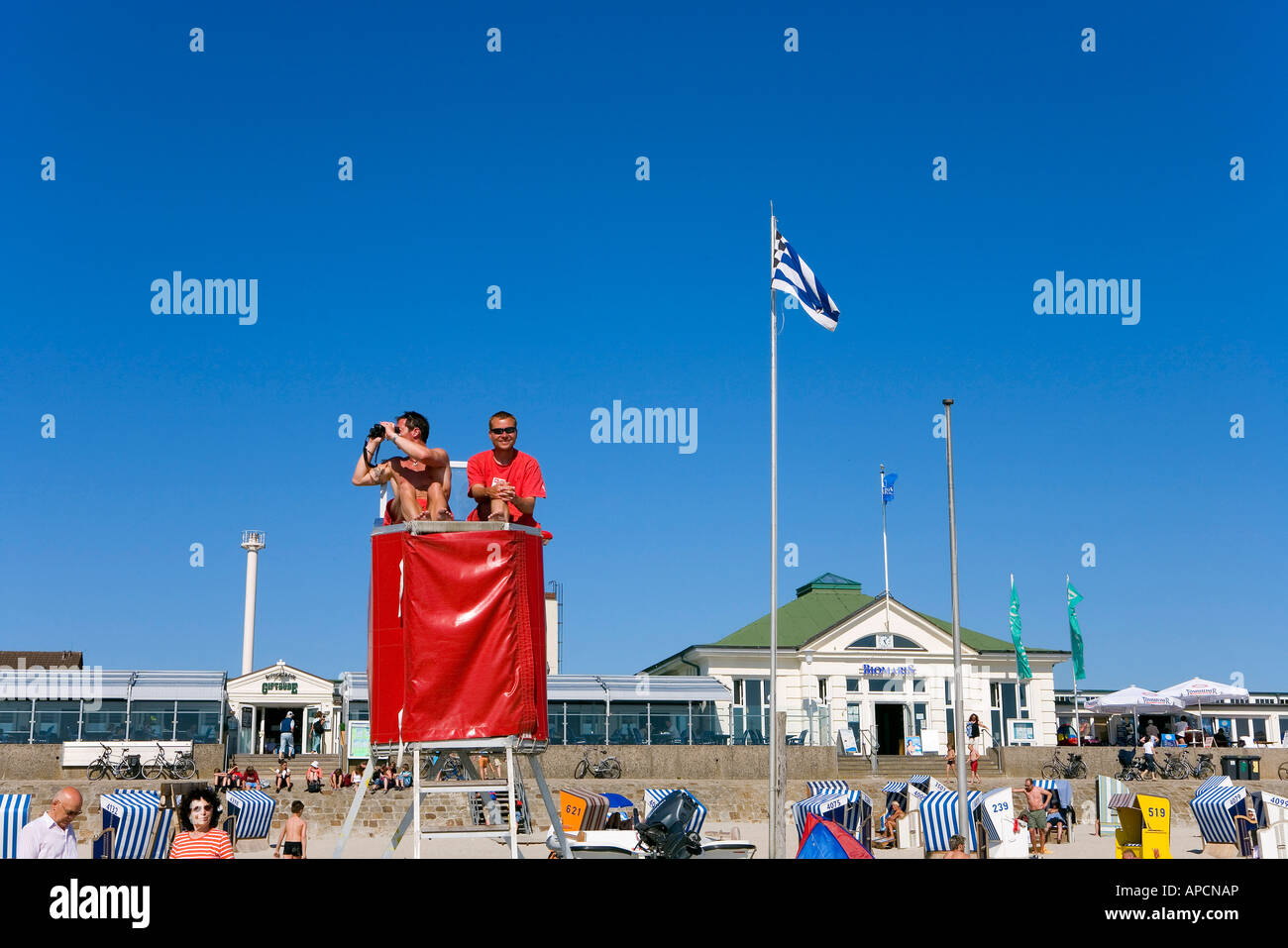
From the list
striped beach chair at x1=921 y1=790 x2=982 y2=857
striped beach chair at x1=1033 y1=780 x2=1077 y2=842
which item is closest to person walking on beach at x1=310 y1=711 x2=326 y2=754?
striped beach chair at x1=1033 y1=780 x2=1077 y2=842

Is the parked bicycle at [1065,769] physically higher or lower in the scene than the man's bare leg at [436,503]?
lower

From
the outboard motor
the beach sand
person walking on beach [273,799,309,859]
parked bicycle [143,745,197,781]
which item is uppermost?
the outboard motor

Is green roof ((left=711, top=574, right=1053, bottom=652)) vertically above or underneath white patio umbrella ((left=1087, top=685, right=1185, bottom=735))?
above

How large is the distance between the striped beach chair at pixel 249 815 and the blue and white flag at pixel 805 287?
47.2ft

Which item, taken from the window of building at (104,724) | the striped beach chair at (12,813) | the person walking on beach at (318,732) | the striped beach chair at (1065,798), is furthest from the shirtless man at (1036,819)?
the person walking on beach at (318,732)

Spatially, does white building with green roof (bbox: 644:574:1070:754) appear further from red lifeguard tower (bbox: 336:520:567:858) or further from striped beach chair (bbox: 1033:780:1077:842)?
red lifeguard tower (bbox: 336:520:567:858)

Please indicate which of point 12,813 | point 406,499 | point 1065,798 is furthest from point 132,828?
point 1065,798

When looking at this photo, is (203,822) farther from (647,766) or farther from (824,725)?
(824,725)

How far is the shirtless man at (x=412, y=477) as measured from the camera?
6191mm

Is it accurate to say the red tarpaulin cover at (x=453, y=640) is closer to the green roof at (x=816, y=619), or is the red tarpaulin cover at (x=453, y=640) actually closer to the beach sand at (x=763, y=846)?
the beach sand at (x=763, y=846)

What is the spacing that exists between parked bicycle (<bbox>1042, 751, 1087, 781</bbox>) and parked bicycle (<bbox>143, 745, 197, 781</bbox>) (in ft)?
84.8

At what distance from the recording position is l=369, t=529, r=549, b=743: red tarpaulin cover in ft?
19.5

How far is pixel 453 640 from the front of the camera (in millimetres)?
5996
